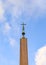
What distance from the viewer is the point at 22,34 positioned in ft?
140

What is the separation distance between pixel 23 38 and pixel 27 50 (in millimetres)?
1697

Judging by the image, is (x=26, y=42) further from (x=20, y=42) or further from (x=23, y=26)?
(x=23, y=26)

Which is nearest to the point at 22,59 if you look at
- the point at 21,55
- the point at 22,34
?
the point at 21,55

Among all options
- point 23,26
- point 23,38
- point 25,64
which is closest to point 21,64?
point 25,64

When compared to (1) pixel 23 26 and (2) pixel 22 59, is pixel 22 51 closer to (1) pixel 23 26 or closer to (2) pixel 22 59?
(2) pixel 22 59

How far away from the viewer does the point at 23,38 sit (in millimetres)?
41500

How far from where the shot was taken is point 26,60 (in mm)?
40656

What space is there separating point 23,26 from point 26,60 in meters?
5.86

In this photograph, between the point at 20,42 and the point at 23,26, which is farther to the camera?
the point at 23,26

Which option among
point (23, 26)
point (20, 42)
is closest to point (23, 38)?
point (20, 42)

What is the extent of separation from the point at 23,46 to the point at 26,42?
68cm

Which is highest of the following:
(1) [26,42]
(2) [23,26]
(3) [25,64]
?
(2) [23,26]

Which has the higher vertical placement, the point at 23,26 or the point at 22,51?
the point at 23,26

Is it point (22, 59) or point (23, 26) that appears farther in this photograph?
point (23, 26)
